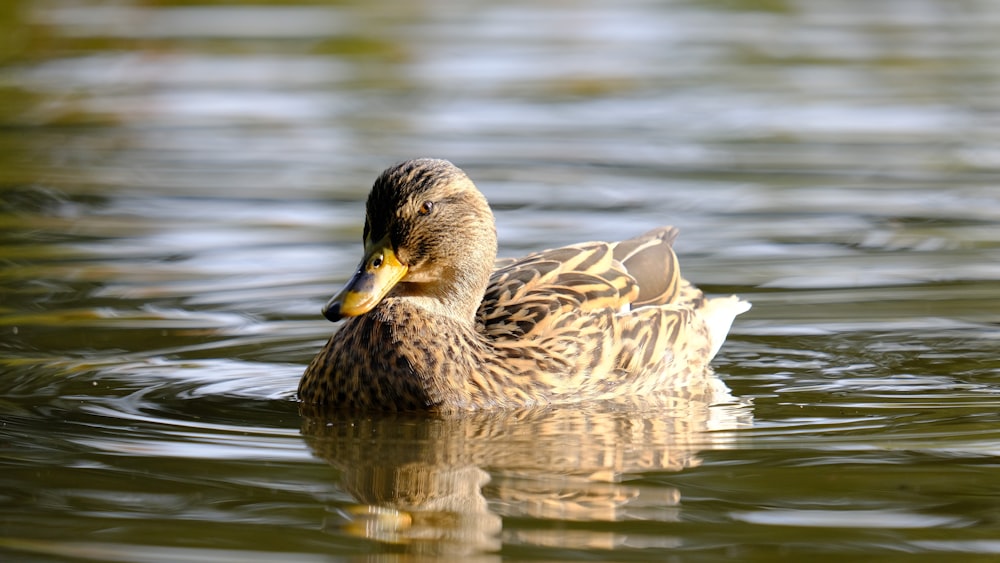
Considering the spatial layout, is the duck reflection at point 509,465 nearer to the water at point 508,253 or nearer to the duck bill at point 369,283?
the water at point 508,253

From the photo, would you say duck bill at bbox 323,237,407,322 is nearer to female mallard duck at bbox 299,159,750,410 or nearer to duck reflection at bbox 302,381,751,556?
female mallard duck at bbox 299,159,750,410

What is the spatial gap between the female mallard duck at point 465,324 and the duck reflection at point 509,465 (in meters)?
0.14

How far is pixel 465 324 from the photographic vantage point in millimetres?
7914

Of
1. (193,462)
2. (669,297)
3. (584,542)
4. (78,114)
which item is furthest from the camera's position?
(78,114)

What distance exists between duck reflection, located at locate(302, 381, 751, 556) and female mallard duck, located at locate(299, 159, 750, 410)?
0.14 m

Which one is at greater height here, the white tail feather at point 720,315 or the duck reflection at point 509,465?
the white tail feather at point 720,315

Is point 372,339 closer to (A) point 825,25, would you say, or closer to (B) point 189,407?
(B) point 189,407

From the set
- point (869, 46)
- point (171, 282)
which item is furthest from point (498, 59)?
point (171, 282)

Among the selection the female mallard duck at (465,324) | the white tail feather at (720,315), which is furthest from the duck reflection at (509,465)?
the white tail feather at (720,315)

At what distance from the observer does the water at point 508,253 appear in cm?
597

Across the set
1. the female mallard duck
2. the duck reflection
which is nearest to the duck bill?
the female mallard duck

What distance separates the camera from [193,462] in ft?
21.9

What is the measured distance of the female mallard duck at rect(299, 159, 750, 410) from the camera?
25.0 feet

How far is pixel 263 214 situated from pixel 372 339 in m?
5.09
